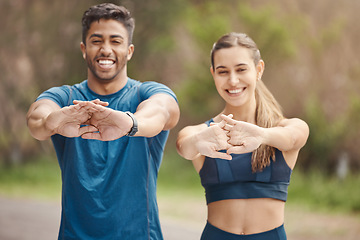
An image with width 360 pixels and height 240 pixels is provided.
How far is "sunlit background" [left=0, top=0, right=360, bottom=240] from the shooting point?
26.0ft

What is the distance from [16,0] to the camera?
12.6 m

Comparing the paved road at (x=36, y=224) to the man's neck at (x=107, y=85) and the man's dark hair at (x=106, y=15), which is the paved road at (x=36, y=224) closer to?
the man's neck at (x=107, y=85)

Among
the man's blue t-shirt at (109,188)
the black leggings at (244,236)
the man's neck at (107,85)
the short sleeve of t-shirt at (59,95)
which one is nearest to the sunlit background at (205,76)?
the black leggings at (244,236)

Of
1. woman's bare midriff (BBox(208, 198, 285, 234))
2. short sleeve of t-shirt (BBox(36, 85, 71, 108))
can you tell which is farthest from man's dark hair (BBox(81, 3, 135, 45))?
woman's bare midriff (BBox(208, 198, 285, 234))

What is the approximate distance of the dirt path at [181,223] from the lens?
6.27 meters

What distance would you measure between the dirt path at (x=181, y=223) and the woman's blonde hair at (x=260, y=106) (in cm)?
394

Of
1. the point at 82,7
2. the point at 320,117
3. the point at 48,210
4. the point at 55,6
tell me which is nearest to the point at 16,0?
the point at 55,6

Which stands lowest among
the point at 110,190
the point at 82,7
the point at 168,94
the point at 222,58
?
the point at 110,190

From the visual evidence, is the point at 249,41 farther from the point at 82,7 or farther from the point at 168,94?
the point at 82,7

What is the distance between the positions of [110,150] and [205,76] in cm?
798

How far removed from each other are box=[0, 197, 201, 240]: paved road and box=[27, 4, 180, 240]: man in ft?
12.8

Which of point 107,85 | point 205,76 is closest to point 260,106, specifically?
point 107,85

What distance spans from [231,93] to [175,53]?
11.0 meters

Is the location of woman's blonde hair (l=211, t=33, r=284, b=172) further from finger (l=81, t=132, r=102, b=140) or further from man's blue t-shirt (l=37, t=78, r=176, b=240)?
finger (l=81, t=132, r=102, b=140)
